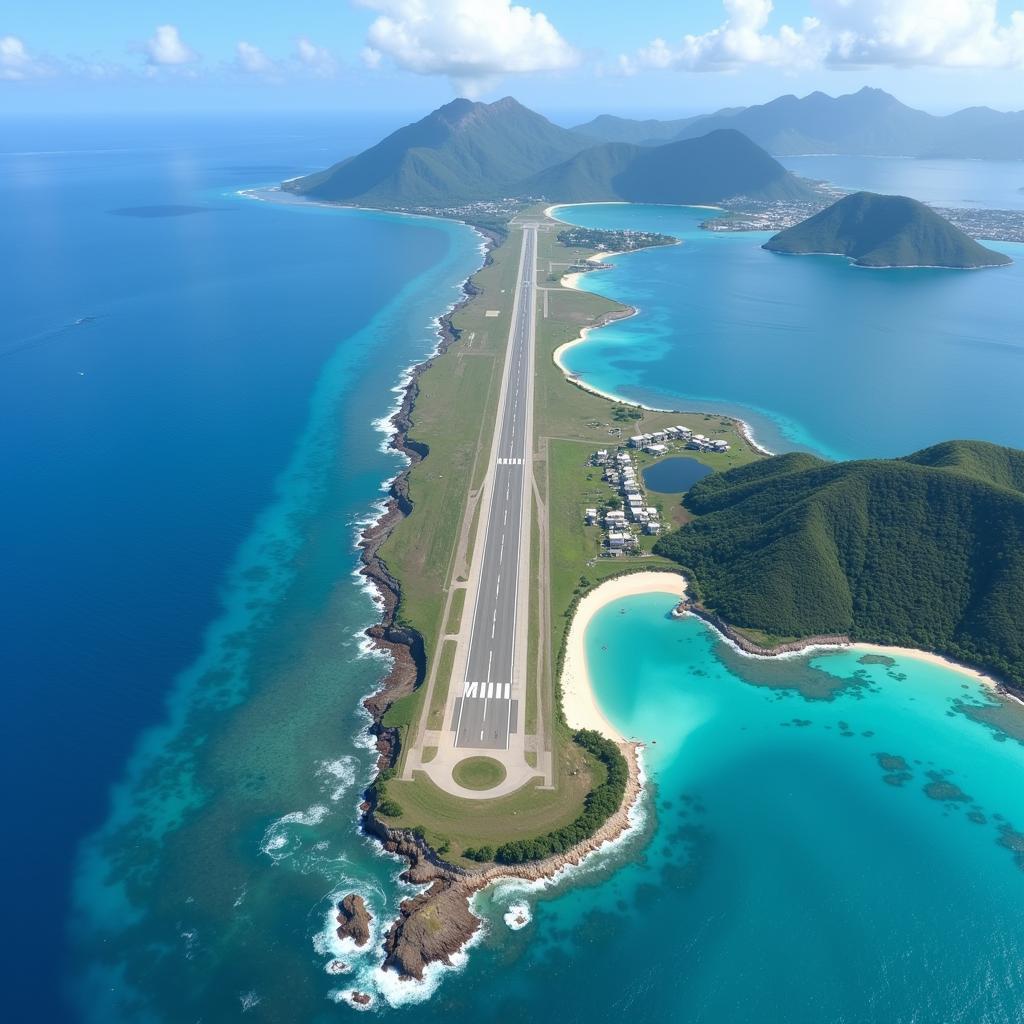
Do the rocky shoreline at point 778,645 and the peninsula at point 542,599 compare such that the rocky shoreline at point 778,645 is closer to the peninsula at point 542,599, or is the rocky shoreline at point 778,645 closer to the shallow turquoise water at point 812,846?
the peninsula at point 542,599

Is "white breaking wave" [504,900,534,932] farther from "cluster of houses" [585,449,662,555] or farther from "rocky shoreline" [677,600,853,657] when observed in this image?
"cluster of houses" [585,449,662,555]

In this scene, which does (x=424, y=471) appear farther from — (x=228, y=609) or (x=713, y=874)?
(x=713, y=874)

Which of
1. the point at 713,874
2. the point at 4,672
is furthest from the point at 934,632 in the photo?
the point at 4,672

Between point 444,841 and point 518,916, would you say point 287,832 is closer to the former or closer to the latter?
point 444,841

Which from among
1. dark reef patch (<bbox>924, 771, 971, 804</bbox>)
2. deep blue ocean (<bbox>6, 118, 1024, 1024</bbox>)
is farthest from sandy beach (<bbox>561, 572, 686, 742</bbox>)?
dark reef patch (<bbox>924, 771, 971, 804</bbox>)

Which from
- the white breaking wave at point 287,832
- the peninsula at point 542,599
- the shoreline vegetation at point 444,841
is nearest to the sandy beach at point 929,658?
the peninsula at point 542,599
